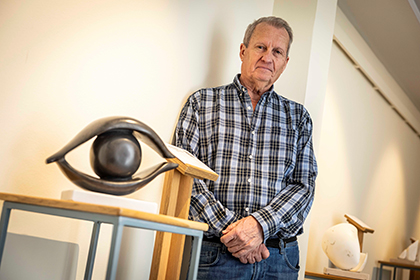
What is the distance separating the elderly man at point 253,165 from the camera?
5.23ft

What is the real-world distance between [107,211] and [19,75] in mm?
561

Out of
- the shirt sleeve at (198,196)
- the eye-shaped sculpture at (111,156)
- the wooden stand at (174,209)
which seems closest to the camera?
the eye-shaped sculpture at (111,156)

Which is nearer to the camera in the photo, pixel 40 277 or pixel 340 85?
pixel 40 277

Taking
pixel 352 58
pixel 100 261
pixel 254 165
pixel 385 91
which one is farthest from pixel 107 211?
pixel 385 91

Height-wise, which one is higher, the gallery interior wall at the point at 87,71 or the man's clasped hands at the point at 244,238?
the gallery interior wall at the point at 87,71

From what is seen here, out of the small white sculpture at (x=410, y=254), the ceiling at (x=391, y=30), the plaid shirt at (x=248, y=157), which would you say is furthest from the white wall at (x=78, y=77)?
the small white sculpture at (x=410, y=254)

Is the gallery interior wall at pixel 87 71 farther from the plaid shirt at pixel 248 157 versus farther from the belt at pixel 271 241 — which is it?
the belt at pixel 271 241

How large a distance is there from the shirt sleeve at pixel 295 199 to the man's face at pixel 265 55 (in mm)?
271

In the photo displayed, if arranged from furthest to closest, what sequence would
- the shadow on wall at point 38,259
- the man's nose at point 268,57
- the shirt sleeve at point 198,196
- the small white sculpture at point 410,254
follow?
the small white sculpture at point 410,254 < the man's nose at point 268,57 < the shirt sleeve at point 198,196 < the shadow on wall at point 38,259

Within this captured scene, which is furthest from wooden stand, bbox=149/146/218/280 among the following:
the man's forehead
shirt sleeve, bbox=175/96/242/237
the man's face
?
the man's forehead

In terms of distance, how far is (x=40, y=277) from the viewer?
4.07ft

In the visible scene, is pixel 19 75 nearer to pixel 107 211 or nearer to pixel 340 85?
pixel 107 211

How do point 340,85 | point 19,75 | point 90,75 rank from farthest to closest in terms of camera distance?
1. point 340,85
2. point 90,75
3. point 19,75

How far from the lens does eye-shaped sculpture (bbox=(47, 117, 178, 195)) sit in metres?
1.01
